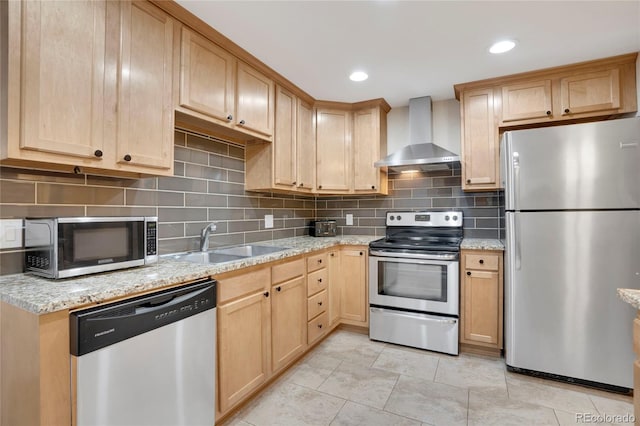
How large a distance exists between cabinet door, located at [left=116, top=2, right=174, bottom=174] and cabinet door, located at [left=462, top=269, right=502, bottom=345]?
7.93ft

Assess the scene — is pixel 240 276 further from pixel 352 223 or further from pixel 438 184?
pixel 438 184

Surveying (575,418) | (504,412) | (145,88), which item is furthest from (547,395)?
(145,88)

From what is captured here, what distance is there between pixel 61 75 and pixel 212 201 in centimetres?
122

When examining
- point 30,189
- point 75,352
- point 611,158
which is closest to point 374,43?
point 611,158

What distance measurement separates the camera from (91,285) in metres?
1.20

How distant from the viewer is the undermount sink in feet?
6.89

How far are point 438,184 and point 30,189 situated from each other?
3150 millimetres

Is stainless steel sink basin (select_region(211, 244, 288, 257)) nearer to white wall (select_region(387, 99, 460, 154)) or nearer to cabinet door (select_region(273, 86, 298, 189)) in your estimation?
cabinet door (select_region(273, 86, 298, 189))

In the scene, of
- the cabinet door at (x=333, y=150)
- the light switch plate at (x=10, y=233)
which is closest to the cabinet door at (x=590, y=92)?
the cabinet door at (x=333, y=150)

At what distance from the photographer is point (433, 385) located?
2.13 metres

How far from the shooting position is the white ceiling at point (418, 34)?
1.73 metres

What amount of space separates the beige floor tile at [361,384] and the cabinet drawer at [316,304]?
454mm

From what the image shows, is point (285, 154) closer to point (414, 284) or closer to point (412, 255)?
point (412, 255)

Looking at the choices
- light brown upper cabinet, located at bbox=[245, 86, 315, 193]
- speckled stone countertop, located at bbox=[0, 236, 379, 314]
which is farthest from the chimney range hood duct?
speckled stone countertop, located at bbox=[0, 236, 379, 314]
